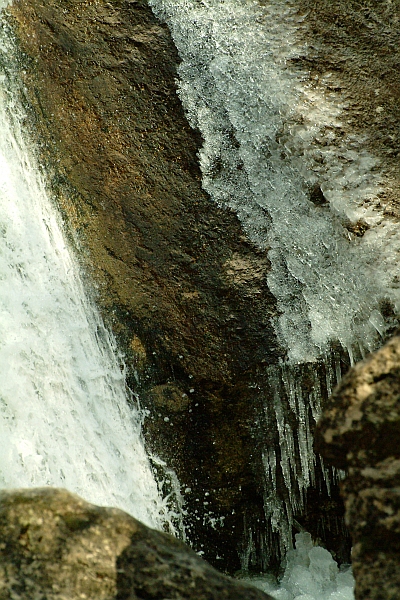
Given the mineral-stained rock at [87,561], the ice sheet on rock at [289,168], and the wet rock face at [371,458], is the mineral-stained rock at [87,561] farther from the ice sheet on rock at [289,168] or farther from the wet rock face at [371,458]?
the ice sheet on rock at [289,168]

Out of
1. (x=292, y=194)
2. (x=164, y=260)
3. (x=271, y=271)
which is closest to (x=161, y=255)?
(x=164, y=260)

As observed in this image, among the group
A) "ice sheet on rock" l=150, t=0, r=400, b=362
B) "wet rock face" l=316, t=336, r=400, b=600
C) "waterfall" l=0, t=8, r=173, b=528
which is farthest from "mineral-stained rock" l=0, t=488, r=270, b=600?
"ice sheet on rock" l=150, t=0, r=400, b=362

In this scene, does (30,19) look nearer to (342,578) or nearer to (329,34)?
(329,34)

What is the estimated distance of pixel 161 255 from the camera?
3.57 m

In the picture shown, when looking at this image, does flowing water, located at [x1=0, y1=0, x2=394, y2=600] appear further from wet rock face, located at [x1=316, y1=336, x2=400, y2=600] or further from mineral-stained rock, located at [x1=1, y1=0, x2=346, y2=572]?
wet rock face, located at [x1=316, y1=336, x2=400, y2=600]

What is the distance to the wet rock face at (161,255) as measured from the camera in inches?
139

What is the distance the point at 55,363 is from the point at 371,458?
197cm

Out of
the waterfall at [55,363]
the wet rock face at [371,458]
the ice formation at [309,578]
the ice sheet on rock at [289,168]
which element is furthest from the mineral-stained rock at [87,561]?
the ice sheet on rock at [289,168]

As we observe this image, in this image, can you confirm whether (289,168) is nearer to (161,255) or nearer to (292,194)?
(292,194)

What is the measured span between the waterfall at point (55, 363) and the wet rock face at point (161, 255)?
92 mm

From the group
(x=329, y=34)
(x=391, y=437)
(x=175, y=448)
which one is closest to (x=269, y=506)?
(x=175, y=448)

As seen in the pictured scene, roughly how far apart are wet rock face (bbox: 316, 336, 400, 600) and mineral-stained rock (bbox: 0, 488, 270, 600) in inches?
15.6

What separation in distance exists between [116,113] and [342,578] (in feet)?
8.68

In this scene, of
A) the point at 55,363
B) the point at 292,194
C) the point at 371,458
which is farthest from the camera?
the point at 292,194
